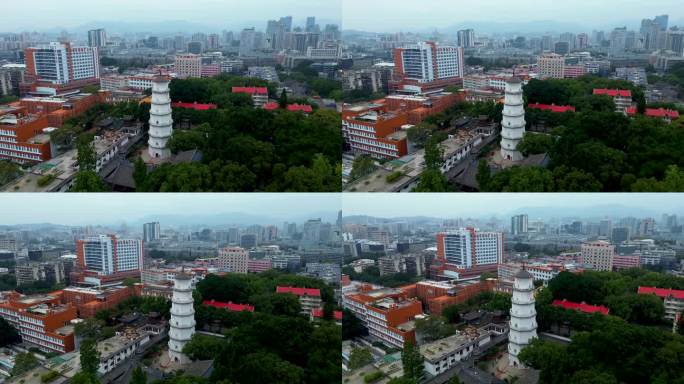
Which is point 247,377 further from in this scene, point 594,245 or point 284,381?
point 594,245

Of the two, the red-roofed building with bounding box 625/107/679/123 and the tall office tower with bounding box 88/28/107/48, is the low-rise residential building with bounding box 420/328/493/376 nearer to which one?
the red-roofed building with bounding box 625/107/679/123

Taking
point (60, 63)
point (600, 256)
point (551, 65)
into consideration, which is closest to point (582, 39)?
point (551, 65)

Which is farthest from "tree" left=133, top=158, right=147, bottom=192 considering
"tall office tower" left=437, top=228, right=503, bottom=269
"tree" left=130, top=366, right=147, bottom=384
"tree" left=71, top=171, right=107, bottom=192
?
"tall office tower" left=437, top=228, right=503, bottom=269

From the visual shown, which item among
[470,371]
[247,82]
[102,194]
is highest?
[247,82]

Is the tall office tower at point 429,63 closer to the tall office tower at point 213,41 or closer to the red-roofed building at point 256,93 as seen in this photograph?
the red-roofed building at point 256,93

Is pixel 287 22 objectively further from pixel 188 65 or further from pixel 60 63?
pixel 60 63

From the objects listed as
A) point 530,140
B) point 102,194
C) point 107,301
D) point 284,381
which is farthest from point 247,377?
point 530,140

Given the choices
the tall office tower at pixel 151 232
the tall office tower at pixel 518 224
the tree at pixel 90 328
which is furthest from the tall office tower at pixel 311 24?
the tree at pixel 90 328
